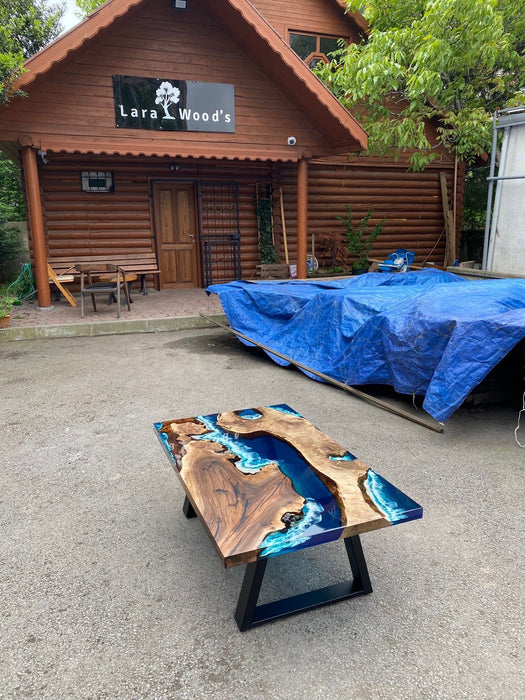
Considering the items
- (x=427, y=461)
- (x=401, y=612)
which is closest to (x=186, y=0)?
(x=427, y=461)

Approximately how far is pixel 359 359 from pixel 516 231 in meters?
4.56

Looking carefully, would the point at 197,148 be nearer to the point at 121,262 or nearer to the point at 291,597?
the point at 121,262

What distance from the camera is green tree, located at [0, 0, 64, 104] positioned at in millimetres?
7082

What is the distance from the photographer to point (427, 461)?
3.75 m

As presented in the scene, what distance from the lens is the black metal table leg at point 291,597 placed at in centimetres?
212

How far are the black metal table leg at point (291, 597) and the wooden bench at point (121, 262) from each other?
8426 mm

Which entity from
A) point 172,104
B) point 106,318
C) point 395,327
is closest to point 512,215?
point 395,327

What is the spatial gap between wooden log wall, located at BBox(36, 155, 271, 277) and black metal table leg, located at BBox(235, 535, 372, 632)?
9.67 m

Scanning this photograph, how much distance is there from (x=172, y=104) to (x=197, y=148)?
778mm

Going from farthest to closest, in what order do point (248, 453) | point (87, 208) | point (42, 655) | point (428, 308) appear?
point (87, 208) < point (428, 308) < point (248, 453) < point (42, 655)

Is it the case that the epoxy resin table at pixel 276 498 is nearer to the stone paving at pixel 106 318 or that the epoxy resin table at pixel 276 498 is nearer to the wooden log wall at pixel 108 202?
the stone paving at pixel 106 318

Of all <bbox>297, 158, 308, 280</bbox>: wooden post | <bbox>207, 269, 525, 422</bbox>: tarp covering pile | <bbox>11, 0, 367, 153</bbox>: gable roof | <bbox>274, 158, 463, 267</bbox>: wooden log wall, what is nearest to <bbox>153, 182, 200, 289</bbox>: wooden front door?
<bbox>274, 158, 463, 267</bbox>: wooden log wall

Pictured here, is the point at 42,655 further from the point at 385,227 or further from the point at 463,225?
the point at 463,225

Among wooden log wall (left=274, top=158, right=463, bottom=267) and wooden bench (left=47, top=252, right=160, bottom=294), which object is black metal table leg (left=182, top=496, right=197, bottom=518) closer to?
wooden bench (left=47, top=252, right=160, bottom=294)
